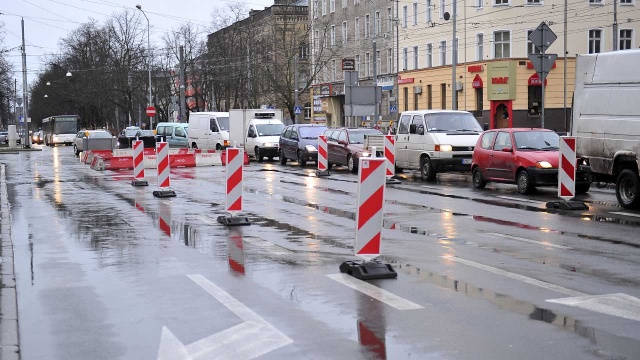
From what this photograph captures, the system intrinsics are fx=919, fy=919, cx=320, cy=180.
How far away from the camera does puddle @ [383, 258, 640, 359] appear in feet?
21.5

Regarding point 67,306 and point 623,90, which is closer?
point 67,306

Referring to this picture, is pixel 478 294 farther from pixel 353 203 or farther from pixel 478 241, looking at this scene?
pixel 353 203

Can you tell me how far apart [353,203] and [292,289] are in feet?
32.6

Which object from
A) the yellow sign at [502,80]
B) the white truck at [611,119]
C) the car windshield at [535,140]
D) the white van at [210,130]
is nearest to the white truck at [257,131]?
the white van at [210,130]

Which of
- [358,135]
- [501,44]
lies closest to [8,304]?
[358,135]

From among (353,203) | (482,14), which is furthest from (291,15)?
(353,203)

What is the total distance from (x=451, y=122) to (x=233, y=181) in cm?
1277

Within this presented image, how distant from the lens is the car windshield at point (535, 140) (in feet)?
70.8

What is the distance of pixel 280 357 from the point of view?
6383 mm

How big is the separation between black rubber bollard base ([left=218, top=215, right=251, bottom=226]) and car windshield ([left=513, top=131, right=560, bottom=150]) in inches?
357

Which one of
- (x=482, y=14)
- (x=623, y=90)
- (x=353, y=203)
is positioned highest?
(x=482, y=14)

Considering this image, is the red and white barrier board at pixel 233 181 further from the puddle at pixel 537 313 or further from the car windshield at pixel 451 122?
the car windshield at pixel 451 122

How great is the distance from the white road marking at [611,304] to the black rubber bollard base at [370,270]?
6.26ft

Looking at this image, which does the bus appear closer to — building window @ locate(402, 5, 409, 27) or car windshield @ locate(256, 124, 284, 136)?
building window @ locate(402, 5, 409, 27)
